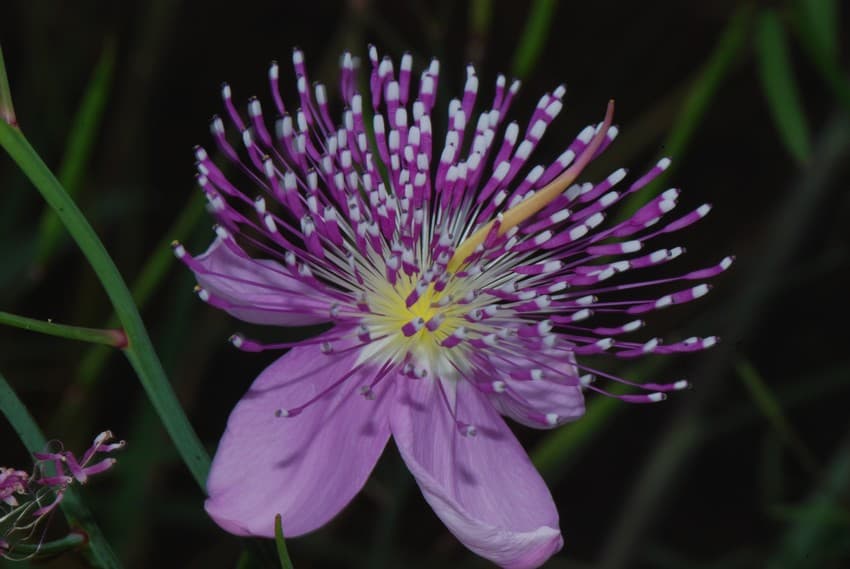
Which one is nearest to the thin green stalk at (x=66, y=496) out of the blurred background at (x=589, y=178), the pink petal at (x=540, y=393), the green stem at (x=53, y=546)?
the green stem at (x=53, y=546)

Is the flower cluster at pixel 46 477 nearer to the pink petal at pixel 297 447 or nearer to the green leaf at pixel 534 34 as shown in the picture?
the pink petal at pixel 297 447

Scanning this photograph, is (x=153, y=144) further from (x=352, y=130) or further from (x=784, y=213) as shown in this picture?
(x=352, y=130)


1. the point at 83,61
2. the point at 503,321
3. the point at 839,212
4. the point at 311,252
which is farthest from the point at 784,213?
the point at 83,61

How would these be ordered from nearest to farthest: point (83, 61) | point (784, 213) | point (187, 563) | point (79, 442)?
point (79, 442)
point (784, 213)
point (187, 563)
point (83, 61)

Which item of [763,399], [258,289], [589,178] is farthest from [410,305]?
[589,178]

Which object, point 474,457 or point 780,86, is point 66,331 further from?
point 780,86

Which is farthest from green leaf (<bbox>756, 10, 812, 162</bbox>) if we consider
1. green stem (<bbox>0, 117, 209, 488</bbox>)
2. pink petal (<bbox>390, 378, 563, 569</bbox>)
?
green stem (<bbox>0, 117, 209, 488</bbox>)

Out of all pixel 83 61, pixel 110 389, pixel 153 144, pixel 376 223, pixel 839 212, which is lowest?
pixel 839 212
